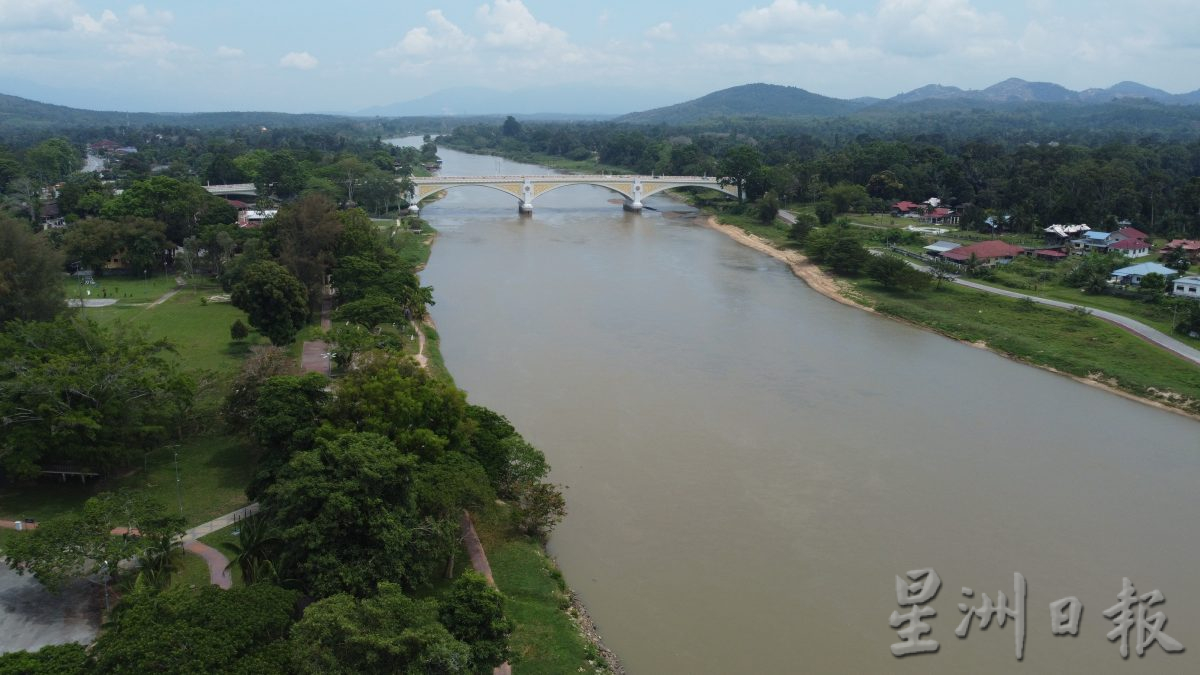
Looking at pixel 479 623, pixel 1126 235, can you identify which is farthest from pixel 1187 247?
pixel 479 623

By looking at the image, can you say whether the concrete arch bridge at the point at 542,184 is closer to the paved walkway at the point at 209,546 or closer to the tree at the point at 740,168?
the tree at the point at 740,168

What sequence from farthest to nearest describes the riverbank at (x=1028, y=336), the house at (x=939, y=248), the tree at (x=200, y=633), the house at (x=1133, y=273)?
the house at (x=939, y=248)
the house at (x=1133, y=273)
the riverbank at (x=1028, y=336)
the tree at (x=200, y=633)

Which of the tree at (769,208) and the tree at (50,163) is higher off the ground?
the tree at (50,163)

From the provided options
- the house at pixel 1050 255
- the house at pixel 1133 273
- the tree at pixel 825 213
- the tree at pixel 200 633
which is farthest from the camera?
the tree at pixel 825 213

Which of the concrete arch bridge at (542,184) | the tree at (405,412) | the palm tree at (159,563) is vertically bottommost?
the palm tree at (159,563)

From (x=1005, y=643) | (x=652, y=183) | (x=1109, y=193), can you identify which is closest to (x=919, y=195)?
(x=1109, y=193)

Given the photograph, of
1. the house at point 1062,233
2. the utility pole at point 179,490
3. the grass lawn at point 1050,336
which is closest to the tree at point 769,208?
the house at point 1062,233

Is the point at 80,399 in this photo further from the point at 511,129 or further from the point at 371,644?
the point at 511,129
